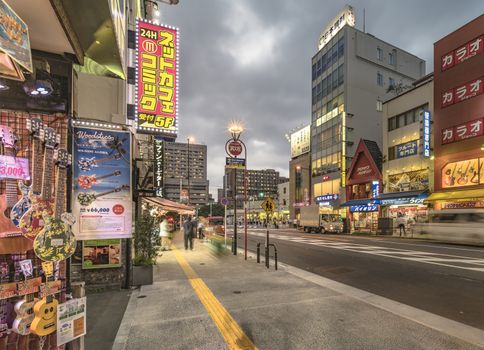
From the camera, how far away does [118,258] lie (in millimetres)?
7895

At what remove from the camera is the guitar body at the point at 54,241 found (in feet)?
10.6

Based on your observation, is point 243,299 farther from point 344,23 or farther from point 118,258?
point 344,23

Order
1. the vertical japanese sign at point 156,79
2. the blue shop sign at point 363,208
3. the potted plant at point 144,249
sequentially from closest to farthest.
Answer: the potted plant at point 144,249 → the vertical japanese sign at point 156,79 → the blue shop sign at point 363,208

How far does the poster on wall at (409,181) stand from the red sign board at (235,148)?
23843 mm

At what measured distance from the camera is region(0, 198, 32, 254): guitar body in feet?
10.5

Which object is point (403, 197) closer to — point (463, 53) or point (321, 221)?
point (321, 221)

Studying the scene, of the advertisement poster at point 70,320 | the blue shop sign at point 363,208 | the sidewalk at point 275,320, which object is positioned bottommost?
the sidewalk at point 275,320

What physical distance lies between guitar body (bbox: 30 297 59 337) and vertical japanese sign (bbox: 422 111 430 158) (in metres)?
32.4

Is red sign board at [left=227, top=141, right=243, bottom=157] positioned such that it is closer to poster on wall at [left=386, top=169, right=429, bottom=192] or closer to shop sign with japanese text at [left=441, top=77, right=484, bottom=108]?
shop sign with japanese text at [left=441, top=77, right=484, bottom=108]

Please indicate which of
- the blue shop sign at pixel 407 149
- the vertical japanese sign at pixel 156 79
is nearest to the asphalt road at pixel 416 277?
the vertical japanese sign at pixel 156 79

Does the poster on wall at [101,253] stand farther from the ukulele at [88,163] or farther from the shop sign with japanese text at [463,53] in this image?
the shop sign with japanese text at [463,53]

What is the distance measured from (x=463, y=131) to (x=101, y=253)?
97.3ft

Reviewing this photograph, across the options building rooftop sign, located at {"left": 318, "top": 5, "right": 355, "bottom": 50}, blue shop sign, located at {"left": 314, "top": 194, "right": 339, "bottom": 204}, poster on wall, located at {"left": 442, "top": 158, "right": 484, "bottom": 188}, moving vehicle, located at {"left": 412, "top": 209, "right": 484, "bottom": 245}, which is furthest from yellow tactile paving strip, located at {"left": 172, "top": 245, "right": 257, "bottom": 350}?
building rooftop sign, located at {"left": 318, "top": 5, "right": 355, "bottom": 50}

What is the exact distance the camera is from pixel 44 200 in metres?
3.60
